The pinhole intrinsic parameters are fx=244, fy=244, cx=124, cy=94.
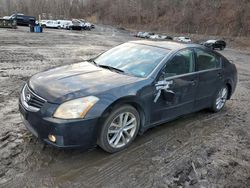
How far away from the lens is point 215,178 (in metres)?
3.13

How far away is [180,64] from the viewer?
4.22 meters

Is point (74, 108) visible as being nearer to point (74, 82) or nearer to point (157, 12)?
point (74, 82)

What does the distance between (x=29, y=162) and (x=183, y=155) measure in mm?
2151

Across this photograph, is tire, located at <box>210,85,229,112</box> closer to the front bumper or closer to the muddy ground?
the muddy ground

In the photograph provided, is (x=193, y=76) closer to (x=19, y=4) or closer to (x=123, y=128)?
(x=123, y=128)

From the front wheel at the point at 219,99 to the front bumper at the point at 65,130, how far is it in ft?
10.2

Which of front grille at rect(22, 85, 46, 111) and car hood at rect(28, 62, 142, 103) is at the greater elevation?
car hood at rect(28, 62, 142, 103)

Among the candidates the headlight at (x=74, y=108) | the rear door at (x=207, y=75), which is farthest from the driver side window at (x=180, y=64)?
the headlight at (x=74, y=108)

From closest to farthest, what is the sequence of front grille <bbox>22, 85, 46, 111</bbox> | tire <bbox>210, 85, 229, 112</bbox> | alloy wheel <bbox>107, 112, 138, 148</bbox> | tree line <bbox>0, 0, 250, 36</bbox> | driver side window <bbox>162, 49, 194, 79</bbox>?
front grille <bbox>22, 85, 46, 111</bbox>, alloy wheel <bbox>107, 112, 138, 148</bbox>, driver side window <bbox>162, 49, 194, 79</bbox>, tire <bbox>210, 85, 229, 112</bbox>, tree line <bbox>0, 0, 250, 36</bbox>

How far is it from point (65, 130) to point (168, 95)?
1775mm

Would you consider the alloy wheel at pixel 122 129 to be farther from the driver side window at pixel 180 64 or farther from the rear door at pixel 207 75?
the rear door at pixel 207 75

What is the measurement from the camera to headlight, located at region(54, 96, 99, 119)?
2953 millimetres

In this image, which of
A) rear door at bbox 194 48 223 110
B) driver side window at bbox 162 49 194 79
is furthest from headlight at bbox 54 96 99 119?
rear door at bbox 194 48 223 110

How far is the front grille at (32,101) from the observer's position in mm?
3078
